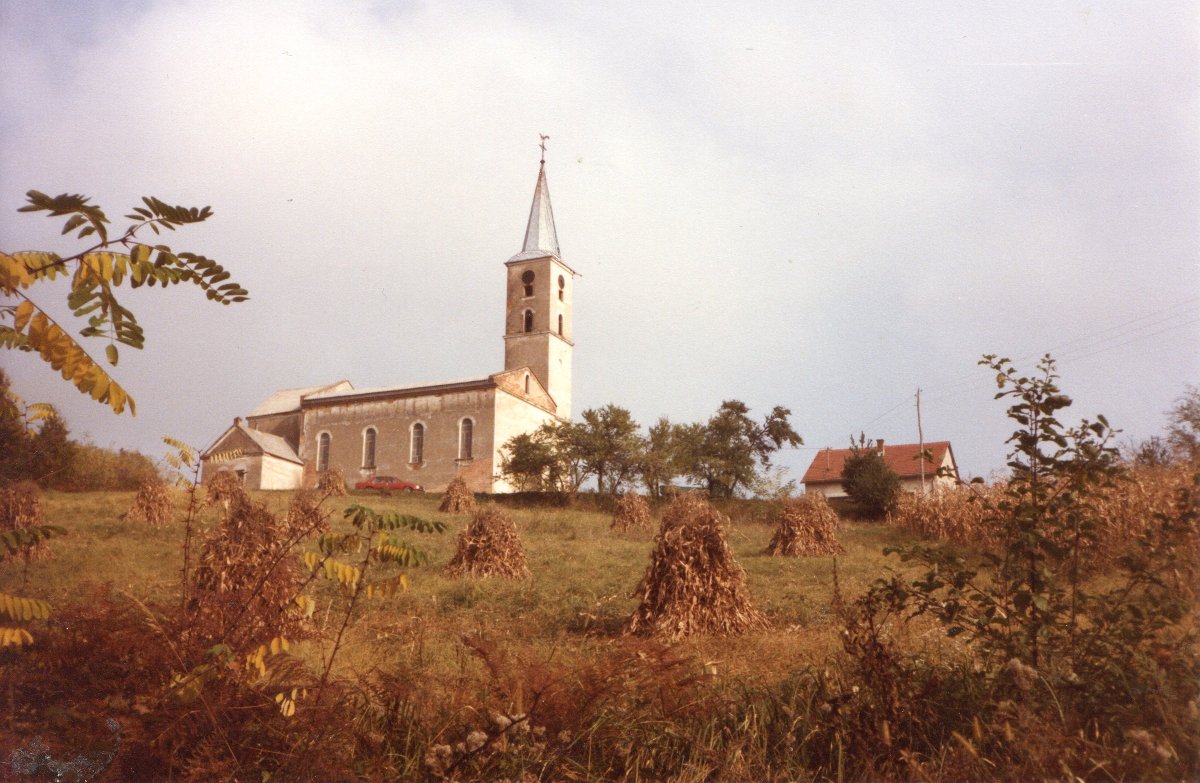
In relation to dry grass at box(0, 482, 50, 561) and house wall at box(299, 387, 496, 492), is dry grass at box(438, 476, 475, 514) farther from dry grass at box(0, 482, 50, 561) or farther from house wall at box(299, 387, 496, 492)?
house wall at box(299, 387, 496, 492)

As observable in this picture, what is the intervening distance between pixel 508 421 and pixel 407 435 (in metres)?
6.57

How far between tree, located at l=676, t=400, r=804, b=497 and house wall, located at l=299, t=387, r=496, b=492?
40.1 ft

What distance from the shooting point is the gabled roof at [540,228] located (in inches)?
2263

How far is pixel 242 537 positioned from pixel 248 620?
256 inches

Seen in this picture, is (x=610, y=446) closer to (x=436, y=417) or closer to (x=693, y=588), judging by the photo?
(x=436, y=417)

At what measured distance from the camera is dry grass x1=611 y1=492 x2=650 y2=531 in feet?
81.2

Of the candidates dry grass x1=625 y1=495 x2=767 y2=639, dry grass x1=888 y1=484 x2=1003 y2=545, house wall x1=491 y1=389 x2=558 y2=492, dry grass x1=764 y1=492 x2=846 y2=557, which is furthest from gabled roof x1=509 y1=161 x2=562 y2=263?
dry grass x1=625 y1=495 x2=767 y2=639

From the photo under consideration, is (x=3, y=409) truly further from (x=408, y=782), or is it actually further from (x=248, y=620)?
(x=408, y=782)

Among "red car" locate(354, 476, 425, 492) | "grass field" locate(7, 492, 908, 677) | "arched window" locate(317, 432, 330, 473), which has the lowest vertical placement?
"grass field" locate(7, 492, 908, 677)

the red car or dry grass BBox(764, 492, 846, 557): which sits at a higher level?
the red car

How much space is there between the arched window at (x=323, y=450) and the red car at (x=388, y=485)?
5147 mm

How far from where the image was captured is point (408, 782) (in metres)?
3.47

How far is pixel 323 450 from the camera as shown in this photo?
5041 cm

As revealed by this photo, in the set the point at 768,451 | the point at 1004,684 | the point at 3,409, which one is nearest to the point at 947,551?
the point at 1004,684
